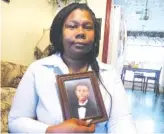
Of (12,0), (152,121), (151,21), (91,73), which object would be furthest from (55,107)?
(151,21)

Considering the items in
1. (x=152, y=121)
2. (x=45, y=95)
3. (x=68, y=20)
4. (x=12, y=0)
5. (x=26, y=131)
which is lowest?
(x=152, y=121)

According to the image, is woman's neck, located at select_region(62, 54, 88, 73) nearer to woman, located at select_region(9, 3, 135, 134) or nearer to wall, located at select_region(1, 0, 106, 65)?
woman, located at select_region(9, 3, 135, 134)

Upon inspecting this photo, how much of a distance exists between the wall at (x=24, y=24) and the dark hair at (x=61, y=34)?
180cm

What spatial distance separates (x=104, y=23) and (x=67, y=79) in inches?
89.6

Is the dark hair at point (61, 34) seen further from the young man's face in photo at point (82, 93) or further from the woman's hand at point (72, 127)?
the woman's hand at point (72, 127)

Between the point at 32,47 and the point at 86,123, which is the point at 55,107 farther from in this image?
the point at 32,47

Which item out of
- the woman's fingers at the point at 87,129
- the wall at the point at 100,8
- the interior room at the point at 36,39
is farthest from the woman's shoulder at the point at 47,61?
the wall at the point at 100,8

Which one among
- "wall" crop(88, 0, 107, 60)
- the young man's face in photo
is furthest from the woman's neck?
"wall" crop(88, 0, 107, 60)

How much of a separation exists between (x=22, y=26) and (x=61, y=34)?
2.09 metres

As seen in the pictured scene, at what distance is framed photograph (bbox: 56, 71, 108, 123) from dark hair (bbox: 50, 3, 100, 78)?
0.09m

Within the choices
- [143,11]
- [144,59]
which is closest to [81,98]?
[143,11]

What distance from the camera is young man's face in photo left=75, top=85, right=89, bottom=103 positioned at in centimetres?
73

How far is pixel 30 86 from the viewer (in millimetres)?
754

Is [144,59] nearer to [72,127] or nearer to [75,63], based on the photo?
[75,63]
